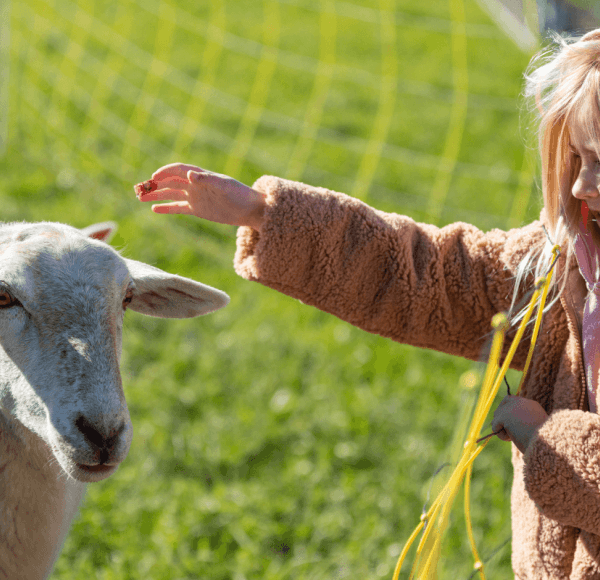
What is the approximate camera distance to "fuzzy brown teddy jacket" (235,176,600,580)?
5.79 ft

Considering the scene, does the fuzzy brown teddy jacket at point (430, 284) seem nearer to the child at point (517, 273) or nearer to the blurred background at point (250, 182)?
the child at point (517, 273)

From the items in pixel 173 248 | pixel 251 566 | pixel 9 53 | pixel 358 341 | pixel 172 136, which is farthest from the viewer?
pixel 9 53

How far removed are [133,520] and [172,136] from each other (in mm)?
4200

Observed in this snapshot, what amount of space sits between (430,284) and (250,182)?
3.49 m

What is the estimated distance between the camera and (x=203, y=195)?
175 centimetres

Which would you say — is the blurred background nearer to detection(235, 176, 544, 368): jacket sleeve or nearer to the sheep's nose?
detection(235, 176, 544, 368): jacket sleeve

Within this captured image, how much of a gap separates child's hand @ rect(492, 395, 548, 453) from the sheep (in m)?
0.75

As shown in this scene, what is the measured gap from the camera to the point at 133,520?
9.16 ft

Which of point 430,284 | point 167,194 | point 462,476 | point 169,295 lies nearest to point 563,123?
point 430,284

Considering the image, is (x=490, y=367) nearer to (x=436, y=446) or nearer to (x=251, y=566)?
(x=251, y=566)

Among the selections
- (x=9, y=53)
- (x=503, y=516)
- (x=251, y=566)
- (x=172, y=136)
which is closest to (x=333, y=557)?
(x=251, y=566)

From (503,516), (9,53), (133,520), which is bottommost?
(133,520)

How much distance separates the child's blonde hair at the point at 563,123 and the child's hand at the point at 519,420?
278mm

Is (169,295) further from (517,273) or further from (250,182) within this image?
(250,182)
